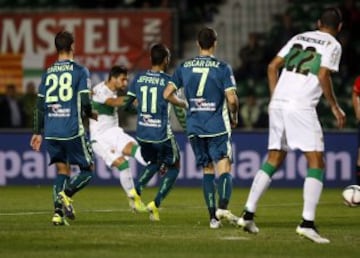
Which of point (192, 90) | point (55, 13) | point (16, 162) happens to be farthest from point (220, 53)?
point (192, 90)

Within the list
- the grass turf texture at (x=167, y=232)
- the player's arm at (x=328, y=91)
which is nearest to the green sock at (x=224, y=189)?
the grass turf texture at (x=167, y=232)

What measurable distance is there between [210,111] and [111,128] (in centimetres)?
353

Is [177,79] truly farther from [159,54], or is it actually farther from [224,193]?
[224,193]

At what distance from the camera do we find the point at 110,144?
16.4 meters

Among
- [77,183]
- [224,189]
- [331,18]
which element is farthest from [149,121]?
[331,18]

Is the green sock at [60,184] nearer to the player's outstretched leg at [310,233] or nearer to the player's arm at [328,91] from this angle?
the player's outstretched leg at [310,233]

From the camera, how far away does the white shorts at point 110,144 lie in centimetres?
1633

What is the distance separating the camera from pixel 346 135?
72.2 ft

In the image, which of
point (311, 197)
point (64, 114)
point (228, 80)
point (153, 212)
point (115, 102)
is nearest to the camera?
point (311, 197)

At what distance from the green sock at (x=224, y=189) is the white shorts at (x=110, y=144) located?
336cm

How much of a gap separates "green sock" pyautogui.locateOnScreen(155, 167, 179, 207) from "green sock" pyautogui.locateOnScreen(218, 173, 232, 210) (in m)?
1.41

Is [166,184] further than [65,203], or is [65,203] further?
[166,184]

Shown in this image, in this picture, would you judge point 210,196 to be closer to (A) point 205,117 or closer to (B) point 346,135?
(A) point 205,117

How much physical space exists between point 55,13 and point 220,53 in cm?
373
